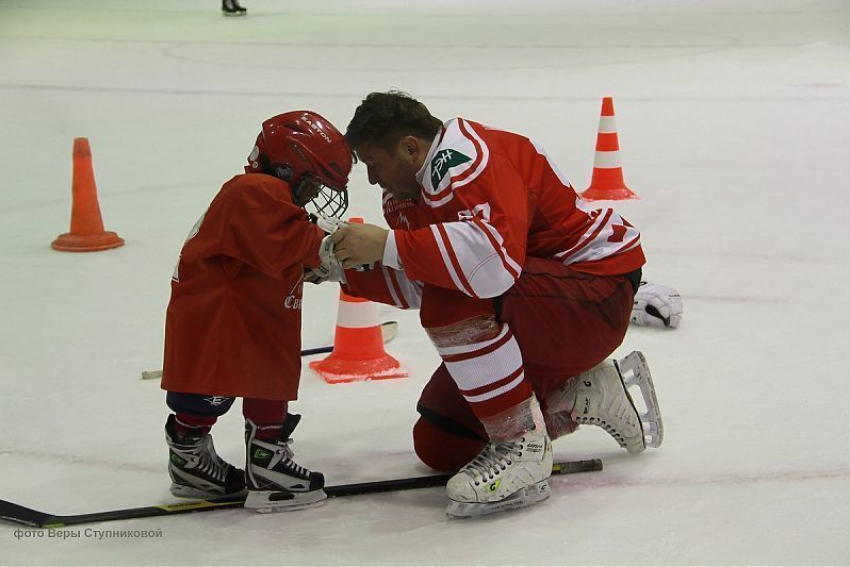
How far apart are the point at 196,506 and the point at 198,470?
84 millimetres

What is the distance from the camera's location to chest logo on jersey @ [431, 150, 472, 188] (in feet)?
8.38

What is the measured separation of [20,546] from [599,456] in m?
1.31

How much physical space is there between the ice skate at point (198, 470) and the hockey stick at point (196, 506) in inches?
1.4

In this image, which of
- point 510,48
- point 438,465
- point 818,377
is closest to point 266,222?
point 438,465

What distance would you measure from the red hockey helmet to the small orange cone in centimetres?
99

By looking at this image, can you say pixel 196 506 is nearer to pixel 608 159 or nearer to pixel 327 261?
pixel 327 261

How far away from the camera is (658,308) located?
3941mm

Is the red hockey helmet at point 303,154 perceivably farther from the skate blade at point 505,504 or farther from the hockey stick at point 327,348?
the hockey stick at point 327,348

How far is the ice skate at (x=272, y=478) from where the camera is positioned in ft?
8.82

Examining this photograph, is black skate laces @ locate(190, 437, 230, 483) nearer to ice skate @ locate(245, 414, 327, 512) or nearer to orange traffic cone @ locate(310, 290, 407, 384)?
ice skate @ locate(245, 414, 327, 512)

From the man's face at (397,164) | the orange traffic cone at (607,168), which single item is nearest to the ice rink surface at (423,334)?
the orange traffic cone at (607,168)

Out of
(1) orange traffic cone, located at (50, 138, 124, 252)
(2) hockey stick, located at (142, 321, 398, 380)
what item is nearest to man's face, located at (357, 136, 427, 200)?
(2) hockey stick, located at (142, 321, 398, 380)

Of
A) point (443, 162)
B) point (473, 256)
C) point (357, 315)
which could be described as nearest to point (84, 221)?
point (357, 315)

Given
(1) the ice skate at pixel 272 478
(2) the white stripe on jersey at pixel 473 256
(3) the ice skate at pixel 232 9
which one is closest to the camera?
(2) the white stripe on jersey at pixel 473 256
